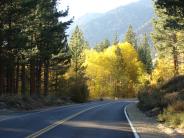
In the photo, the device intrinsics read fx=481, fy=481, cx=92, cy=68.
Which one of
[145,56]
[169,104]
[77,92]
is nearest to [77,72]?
[77,92]

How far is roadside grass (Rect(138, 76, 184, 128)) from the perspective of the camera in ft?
81.8

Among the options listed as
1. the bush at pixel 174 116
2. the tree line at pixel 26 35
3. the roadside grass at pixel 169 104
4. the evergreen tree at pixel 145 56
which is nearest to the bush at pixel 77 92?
the tree line at pixel 26 35

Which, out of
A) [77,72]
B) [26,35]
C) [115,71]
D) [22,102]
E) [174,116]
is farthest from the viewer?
[115,71]

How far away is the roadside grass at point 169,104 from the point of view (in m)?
24.9

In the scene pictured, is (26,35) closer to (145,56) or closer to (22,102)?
(22,102)

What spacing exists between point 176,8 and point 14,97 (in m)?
16.1

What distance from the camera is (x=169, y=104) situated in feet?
98.8

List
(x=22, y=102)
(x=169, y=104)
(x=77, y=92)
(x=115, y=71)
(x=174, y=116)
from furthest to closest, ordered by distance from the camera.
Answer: (x=115, y=71) → (x=77, y=92) → (x=22, y=102) → (x=169, y=104) → (x=174, y=116)

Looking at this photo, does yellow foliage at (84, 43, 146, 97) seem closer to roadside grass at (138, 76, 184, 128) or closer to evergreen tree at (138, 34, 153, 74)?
evergreen tree at (138, 34, 153, 74)

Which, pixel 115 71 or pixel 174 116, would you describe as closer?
pixel 174 116

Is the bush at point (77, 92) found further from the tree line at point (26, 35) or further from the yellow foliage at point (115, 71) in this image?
the yellow foliage at point (115, 71)

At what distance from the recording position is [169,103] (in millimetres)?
31047

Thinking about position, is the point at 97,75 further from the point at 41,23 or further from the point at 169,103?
the point at 169,103

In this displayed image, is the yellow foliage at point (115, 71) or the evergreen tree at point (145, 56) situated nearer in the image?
the yellow foliage at point (115, 71)
